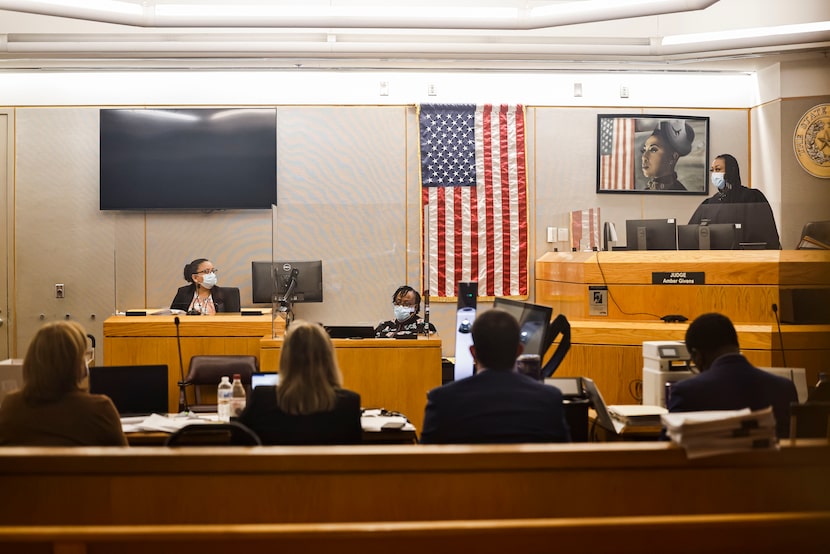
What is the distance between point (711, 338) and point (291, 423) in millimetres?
1791

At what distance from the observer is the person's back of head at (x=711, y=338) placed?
11.0 feet

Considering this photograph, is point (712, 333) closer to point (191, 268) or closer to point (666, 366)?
point (666, 366)

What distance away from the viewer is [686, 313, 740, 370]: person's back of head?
132 inches

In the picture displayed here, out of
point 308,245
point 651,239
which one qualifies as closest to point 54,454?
point 308,245

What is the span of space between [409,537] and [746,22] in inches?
281

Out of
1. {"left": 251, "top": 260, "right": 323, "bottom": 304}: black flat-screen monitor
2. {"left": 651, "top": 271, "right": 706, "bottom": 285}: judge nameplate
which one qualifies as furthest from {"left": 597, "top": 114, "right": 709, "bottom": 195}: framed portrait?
{"left": 251, "top": 260, "right": 323, "bottom": 304}: black flat-screen monitor

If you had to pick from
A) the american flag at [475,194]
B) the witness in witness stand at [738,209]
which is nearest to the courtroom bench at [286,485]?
the witness in witness stand at [738,209]

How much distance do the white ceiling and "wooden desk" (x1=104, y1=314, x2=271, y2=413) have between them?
259 centimetres

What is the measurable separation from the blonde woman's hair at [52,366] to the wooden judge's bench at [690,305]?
317 centimetres

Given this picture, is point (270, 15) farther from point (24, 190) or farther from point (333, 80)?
point (24, 190)

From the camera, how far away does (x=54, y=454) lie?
2469 millimetres

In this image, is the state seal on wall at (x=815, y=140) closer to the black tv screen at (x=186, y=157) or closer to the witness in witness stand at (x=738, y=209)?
the witness in witness stand at (x=738, y=209)

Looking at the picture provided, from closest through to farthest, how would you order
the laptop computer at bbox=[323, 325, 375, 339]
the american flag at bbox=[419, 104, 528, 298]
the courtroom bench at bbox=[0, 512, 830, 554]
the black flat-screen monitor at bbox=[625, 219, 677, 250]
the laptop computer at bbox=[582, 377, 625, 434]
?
the courtroom bench at bbox=[0, 512, 830, 554] → the laptop computer at bbox=[582, 377, 625, 434] → the laptop computer at bbox=[323, 325, 375, 339] → the black flat-screen monitor at bbox=[625, 219, 677, 250] → the american flag at bbox=[419, 104, 528, 298]

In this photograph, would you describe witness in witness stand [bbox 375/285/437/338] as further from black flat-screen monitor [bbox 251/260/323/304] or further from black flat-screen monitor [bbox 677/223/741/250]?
black flat-screen monitor [bbox 677/223/741/250]
